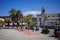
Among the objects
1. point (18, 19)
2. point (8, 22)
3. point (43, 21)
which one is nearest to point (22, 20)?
point (18, 19)

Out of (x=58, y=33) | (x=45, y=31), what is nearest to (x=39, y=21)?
(x=45, y=31)

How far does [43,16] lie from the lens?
182 ft

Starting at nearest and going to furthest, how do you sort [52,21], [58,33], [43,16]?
[58,33]
[52,21]
[43,16]

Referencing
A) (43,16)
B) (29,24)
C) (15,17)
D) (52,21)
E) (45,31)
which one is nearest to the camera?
(45,31)

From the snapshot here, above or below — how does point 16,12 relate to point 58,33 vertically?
Result: above

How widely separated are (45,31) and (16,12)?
18.1 metres

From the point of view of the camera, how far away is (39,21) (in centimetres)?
5769

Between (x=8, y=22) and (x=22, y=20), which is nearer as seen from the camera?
(x=22, y=20)

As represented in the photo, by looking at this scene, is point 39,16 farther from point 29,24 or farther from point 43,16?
point 29,24

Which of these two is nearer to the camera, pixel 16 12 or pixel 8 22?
pixel 16 12

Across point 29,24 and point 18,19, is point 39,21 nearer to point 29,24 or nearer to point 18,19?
point 18,19

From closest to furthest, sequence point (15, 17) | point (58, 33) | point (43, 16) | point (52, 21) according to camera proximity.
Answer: point (58, 33) → point (15, 17) → point (52, 21) → point (43, 16)

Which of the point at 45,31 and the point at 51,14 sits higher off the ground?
the point at 51,14

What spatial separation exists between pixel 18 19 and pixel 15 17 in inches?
53.1
